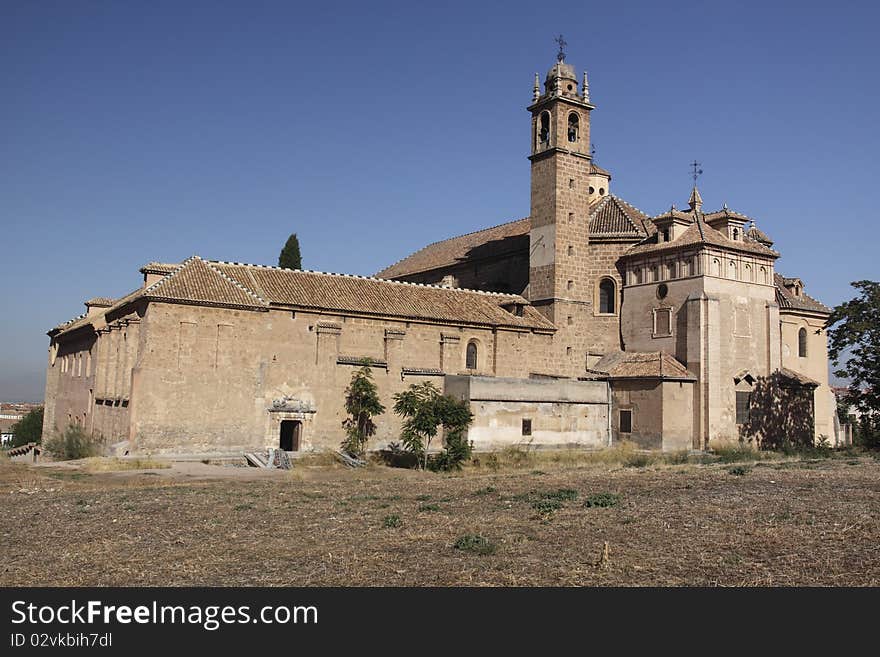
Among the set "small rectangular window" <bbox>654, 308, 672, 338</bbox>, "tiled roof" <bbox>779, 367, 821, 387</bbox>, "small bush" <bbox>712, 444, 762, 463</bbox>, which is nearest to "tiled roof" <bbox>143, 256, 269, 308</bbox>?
"small rectangular window" <bbox>654, 308, 672, 338</bbox>

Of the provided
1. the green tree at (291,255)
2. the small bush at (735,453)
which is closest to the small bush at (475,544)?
the small bush at (735,453)

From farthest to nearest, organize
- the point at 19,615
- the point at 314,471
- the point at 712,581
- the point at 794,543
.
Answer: the point at 314,471 < the point at 794,543 < the point at 712,581 < the point at 19,615

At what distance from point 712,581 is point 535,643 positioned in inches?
144

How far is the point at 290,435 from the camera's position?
109 ft

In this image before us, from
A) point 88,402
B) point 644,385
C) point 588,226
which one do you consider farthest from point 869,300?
point 88,402

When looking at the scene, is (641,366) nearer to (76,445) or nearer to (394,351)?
(394,351)

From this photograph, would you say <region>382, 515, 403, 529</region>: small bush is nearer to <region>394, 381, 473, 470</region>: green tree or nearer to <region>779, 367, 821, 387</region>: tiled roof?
<region>394, 381, 473, 470</region>: green tree

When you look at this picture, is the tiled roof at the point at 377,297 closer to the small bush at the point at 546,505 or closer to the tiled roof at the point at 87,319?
the tiled roof at the point at 87,319

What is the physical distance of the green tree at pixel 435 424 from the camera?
30.4m

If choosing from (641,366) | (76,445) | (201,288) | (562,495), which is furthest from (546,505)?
(76,445)

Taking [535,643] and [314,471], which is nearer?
[535,643]

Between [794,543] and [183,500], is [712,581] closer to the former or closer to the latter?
[794,543]

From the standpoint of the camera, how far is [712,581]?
→ 31.1ft

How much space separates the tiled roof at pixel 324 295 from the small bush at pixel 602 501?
18827 mm
